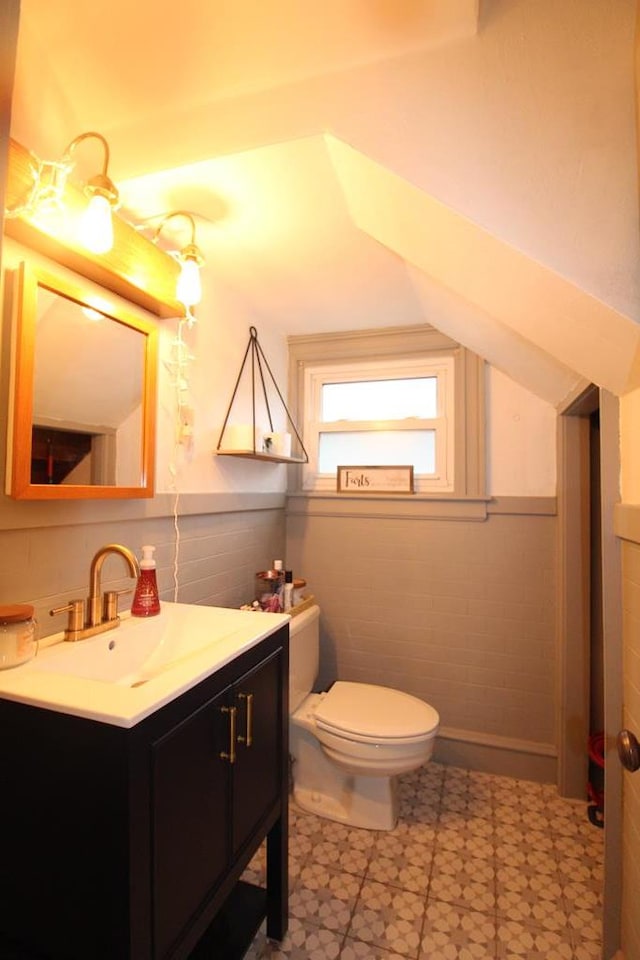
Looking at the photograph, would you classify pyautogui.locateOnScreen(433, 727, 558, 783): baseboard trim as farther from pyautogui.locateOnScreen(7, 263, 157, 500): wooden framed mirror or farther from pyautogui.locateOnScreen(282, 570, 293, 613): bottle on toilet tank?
pyautogui.locateOnScreen(7, 263, 157, 500): wooden framed mirror

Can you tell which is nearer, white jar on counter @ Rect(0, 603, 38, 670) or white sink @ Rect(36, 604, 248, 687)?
white jar on counter @ Rect(0, 603, 38, 670)

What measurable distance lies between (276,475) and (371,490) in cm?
52

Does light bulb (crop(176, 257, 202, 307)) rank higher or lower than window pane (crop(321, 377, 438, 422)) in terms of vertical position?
higher

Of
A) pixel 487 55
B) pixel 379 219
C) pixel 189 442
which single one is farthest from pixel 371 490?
pixel 487 55

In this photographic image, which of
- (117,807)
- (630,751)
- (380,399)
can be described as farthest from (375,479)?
(117,807)

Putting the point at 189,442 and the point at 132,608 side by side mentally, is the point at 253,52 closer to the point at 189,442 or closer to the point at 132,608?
the point at 189,442

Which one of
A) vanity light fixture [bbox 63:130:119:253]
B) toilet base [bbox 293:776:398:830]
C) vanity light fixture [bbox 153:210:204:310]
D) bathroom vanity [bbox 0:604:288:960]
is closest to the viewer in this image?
bathroom vanity [bbox 0:604:288:960]

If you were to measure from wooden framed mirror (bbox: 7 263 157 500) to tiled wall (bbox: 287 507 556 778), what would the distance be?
48.7 inches

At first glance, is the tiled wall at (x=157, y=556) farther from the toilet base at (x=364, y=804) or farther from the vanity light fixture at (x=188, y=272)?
the toilet base at (x=364, y=804)

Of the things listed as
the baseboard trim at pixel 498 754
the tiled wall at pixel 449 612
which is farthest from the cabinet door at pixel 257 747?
the baseboard trim at pixel 498 754

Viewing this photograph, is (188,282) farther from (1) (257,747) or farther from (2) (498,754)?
(2) (498,754)

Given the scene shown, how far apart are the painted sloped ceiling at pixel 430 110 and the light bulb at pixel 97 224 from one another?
0.18 m

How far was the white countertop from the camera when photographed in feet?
2.60

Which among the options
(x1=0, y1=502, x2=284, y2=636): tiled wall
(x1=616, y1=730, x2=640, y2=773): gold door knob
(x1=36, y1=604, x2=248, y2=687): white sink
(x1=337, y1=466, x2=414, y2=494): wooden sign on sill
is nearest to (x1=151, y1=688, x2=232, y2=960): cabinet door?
A: (x1=36, y1=604, x2=248, y2=687): white sink
